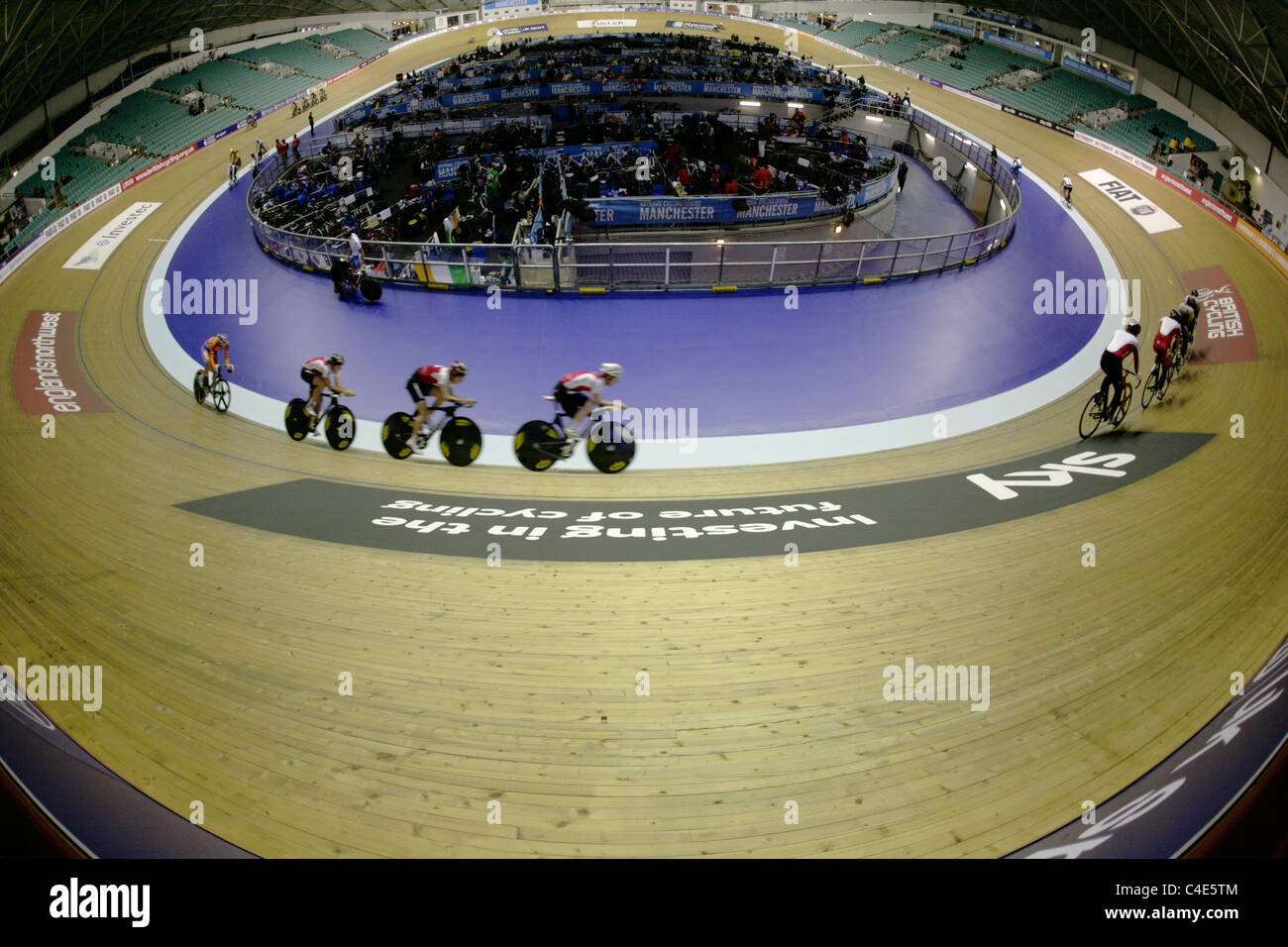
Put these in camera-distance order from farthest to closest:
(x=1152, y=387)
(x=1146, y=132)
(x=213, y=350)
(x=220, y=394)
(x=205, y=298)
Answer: (x=1146, y=132) → (x=205, y=298) → (x=220, y=394) → (x=213, y=350) → (x=1152, y=387)

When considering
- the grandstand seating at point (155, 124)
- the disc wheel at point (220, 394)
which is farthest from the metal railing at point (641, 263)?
the grandstand seating at point (155, 124)

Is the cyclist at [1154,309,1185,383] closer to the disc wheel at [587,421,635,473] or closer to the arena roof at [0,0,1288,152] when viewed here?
the disc wheel at [587,421,635,473]

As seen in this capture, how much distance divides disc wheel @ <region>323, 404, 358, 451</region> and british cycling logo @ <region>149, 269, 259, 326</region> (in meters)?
5.95

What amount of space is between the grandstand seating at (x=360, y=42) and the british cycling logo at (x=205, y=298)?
35.8 meters

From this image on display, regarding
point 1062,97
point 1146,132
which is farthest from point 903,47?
point 1146,132

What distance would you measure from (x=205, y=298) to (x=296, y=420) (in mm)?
7648

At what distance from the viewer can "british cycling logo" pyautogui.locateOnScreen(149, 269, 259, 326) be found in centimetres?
1256

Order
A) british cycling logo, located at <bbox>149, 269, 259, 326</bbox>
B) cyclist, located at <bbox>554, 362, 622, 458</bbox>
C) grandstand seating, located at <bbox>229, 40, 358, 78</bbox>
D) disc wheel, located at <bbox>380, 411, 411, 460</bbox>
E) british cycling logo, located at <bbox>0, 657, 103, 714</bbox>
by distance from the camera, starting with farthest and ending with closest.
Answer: grandstand seating, located at <bbox>229, 40, 358, 78</bbox> < british cycling logo, located at <bbox>149, 269, 259, 326</bbox> < disc wheel, located at <bbox>380, 411, 411, 460</bbox> < cyclist, located at <bbox>554, 362, 622, 458</bbox> < british cycling logo, located at <bbox>0, 657, 103, 714</bbox>

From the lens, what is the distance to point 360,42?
42.1 meters

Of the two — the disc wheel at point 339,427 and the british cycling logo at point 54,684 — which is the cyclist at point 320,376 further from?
the british cycling logo at point 54,684

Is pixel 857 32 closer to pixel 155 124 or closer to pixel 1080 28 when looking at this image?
pixel 1080 28
